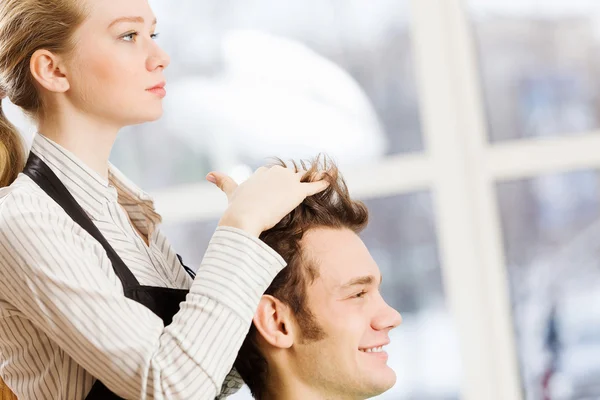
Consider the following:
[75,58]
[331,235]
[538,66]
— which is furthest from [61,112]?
[538,66]

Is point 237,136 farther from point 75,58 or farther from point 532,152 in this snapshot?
point 75,58

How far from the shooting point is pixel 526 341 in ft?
12.0

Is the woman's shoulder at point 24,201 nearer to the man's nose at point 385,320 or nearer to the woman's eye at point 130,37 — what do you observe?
the woman's eye at point 130,37

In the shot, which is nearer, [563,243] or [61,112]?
[61,112]

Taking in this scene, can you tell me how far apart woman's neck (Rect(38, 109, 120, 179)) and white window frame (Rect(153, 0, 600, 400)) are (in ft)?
7.24

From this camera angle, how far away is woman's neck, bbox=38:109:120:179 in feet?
5.18

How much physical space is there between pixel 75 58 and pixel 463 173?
7.52 ft

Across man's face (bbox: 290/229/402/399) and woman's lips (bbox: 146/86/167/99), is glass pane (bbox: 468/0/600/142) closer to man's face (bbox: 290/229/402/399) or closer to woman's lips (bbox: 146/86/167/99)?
man's face (bbox: 290/229/402/399)

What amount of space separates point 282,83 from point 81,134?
86.4 inches

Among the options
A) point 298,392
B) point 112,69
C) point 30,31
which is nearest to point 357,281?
point 298,392

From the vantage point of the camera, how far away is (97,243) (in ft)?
4.80

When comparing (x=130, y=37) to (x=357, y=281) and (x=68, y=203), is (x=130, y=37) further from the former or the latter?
(x=357, y=281)

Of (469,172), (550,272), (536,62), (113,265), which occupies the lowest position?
(113,265)

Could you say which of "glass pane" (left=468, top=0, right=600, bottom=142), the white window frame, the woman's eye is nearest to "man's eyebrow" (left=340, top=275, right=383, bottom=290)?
the woman's eye
